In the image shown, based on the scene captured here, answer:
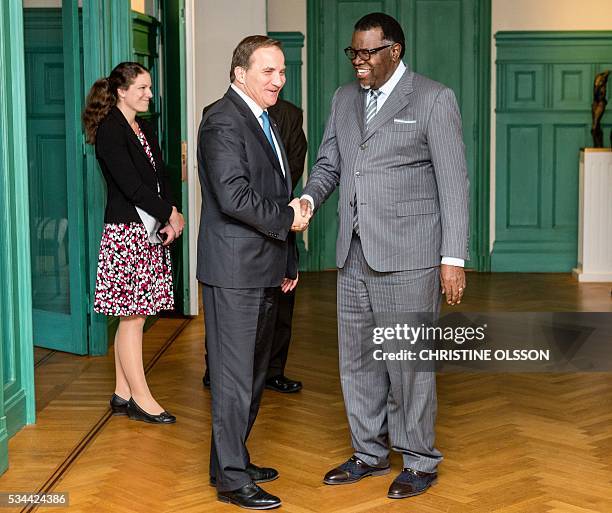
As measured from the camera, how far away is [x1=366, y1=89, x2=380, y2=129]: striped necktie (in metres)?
4.12

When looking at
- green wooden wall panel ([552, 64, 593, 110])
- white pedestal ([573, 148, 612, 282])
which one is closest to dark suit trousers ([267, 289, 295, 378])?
white pedestal ([573, 148, 612, 282])

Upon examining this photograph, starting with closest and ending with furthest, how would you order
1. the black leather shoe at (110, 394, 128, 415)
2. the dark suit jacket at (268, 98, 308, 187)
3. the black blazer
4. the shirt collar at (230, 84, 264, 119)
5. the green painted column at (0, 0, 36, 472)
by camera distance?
the shirt collar at (230, 84, 264, 119) → the green painted column at (0, 0, 36, 472) → the black blazer → the black leather shoe at (110, 394, 128, 415) → the dark suit jacket at (268, 98, 308, 187)

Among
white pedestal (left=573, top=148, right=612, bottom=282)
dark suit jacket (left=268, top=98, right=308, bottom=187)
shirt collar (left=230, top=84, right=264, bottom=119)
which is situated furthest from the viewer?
white pedestal (left=573, top=148, right=612, bottom=282)

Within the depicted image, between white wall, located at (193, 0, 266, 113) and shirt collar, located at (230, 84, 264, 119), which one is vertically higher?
white wall, located at (193, 0, 266, 113)

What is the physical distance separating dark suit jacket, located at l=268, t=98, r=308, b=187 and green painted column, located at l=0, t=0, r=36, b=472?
1302mm

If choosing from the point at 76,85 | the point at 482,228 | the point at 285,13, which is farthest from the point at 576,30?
the point at 76,85

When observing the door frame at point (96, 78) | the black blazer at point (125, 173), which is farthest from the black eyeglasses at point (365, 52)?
the door frame at point (96, 78)

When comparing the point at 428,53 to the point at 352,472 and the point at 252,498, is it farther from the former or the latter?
the point at 252,498

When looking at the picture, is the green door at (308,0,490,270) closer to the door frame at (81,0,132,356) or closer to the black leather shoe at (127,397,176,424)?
the door frame at (81,0,132,356)

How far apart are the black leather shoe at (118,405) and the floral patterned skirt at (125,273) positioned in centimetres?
49

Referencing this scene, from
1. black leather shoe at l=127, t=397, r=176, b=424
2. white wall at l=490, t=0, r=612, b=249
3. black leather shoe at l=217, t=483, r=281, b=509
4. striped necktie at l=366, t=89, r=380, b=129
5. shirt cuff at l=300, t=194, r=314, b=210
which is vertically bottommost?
black leather shoe at l=217, t=483, r=281, b=509

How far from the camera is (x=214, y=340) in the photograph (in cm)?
402

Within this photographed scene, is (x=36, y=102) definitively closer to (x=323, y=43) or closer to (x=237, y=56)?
(x=237, y=56)

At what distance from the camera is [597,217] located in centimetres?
923
